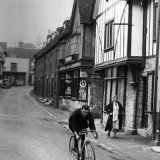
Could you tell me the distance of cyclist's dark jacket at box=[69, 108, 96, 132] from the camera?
8.02 meters

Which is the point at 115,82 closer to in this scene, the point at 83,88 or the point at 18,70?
the point at 83,88

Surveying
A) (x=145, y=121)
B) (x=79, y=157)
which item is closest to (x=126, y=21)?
(x=145, y=121)

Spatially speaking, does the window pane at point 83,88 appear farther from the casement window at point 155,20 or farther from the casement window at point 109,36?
the casement window at point 155,20

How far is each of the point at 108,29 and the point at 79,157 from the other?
36.1ft

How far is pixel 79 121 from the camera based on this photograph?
323 inches

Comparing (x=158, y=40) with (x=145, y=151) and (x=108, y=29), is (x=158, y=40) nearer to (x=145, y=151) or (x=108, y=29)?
(x=145, y=151)

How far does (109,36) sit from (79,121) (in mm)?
10153

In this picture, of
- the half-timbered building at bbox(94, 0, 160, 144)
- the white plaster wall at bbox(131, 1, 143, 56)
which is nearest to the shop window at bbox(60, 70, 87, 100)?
the half-timbered building at bbox(94, 0, 160, 144)

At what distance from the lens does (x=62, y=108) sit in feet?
97.8

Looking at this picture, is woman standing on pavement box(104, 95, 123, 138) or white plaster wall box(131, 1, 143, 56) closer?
woman standing on pavement box(104, 95, 123, 138)

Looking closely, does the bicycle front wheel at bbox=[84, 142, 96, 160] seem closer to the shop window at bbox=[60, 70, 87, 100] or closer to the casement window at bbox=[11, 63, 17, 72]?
the shop window at bbox=[60, 70, 87, 100]

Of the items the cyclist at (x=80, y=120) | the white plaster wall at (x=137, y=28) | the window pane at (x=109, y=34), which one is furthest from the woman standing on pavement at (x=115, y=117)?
the cyclist at (x=80, y=120)

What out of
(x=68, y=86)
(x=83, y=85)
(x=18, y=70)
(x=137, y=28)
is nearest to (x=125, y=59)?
(x=137, y=28)

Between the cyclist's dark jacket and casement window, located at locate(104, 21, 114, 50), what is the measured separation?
924cm
